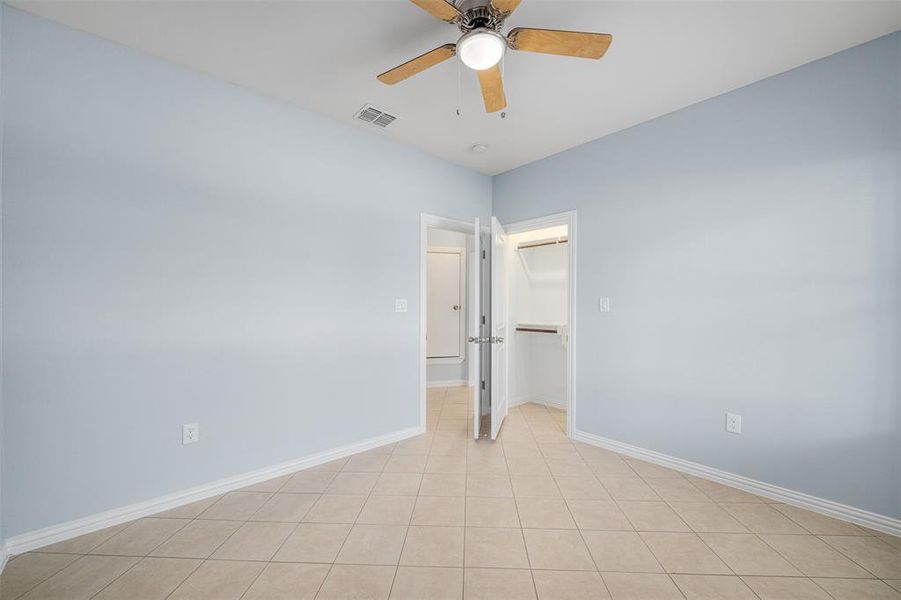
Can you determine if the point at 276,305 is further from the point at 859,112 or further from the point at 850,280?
the point at 859,112

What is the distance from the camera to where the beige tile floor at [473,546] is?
5.23 feet

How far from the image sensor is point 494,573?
168 centimetres

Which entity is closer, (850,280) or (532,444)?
(850,280)

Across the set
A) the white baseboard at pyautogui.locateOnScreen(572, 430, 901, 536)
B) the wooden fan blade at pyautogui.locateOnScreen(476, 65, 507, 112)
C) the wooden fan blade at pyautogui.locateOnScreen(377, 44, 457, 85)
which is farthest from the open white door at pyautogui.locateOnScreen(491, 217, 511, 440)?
the wooden fan blade at pyautogui.locateOnScreen(377, 44, 457, 85)

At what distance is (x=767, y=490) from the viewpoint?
2348 mm

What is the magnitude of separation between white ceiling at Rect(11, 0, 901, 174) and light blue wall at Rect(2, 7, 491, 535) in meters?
0.25

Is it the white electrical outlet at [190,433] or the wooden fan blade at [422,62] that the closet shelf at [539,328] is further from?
the white electrical outlet at [190,433]

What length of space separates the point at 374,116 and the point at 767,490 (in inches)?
145

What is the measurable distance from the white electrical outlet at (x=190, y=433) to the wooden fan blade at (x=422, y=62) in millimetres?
2288

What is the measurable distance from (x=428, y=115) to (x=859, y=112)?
101 inches

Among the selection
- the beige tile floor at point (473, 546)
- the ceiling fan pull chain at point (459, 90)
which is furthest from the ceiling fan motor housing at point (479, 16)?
the beige tile floor at point (473, 546)

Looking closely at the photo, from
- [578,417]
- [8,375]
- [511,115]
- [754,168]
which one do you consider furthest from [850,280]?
[8,375]

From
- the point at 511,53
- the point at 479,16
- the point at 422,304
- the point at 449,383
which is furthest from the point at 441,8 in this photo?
the point at 449,383

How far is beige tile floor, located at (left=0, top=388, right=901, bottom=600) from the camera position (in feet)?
5.23
